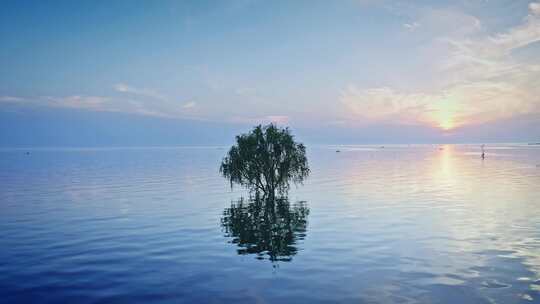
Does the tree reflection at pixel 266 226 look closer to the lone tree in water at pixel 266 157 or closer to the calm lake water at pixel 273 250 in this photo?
the calm lake water at pixel 273 250

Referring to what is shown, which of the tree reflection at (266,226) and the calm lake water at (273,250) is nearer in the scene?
the calm lake water at (273,250)

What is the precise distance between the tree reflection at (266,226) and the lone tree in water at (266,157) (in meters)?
5.11

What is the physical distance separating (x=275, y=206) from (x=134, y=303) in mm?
43019

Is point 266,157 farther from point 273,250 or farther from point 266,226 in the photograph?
point 273,250

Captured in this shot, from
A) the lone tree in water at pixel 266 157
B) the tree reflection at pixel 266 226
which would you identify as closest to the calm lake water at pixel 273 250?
the tree reflection at pixel 266 226

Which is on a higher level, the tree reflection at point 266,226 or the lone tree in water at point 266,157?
the lone tree in water at point 266,157

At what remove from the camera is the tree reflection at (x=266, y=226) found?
37.9 meters

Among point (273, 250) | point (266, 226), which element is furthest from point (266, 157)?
point (273, 250)

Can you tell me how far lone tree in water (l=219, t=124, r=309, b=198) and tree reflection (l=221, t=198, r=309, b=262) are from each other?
5108 mm

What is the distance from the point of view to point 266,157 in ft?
238

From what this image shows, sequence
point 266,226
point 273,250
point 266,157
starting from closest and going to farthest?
point 273,250, point 266,226, point 266,157

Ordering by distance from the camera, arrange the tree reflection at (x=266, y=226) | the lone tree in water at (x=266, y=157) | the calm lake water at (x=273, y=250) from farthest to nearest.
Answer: the lone tree in water at (x=266, y=157)
the tree reflection at (x=266, y=226)
the calm lake water at (x=273, y=250)

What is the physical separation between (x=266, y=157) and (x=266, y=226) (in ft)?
80.5

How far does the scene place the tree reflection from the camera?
37906 mm
